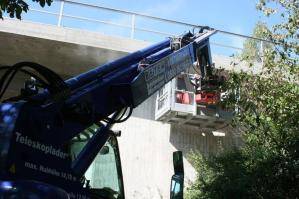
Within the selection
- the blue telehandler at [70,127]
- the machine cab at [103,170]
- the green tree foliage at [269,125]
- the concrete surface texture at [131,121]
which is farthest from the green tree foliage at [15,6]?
the concrete surface texture at [131,121]

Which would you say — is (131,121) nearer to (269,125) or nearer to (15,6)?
(269,125)

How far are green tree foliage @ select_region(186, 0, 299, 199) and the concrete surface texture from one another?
381 cm

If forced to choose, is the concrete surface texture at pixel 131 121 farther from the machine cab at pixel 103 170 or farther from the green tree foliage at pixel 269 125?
the machine cab at pixel 103 170

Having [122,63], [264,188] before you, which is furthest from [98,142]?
[264,188]

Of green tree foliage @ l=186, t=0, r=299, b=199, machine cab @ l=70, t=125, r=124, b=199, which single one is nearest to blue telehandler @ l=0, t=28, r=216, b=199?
machine cab @ l=70, t=125, r=124, b=199

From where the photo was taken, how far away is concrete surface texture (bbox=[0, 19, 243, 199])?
56.5 feet

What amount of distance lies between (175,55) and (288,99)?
4.47 meters

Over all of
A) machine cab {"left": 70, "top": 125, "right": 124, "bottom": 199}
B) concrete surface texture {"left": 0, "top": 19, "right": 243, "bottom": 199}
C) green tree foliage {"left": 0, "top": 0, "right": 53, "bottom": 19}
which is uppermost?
concrete surface texture {"left": 0, "top": 19, "right": 243, "bottom": 199}

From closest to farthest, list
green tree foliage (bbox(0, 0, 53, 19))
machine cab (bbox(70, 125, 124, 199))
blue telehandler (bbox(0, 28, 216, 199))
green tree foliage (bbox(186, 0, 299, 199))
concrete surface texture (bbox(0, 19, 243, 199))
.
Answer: blue telehandler (bbox(0, 28, 216, 199))
machine cab (bbox(70, 125, 124, 199))
green tree foliage (bbox(0, 0, 53, 19))
green tree foliage (bbox(186, 0, 299, 199))
concrete surface texture (bbox(0, 19, 243, 199))

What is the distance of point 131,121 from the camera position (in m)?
19.1

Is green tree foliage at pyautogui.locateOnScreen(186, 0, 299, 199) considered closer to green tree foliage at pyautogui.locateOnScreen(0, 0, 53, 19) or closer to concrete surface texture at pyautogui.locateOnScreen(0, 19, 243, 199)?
concrete surface texture at pyautogui.locateOnScreen(0, 19, 243, 199)

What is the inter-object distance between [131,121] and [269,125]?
7.72 metres

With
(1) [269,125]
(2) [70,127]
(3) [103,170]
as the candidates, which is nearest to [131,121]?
(1) [269,125]

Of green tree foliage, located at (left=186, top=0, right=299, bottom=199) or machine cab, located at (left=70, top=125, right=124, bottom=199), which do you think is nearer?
machine cab, located at (left=70, top=125, right=124, bottom=199)
